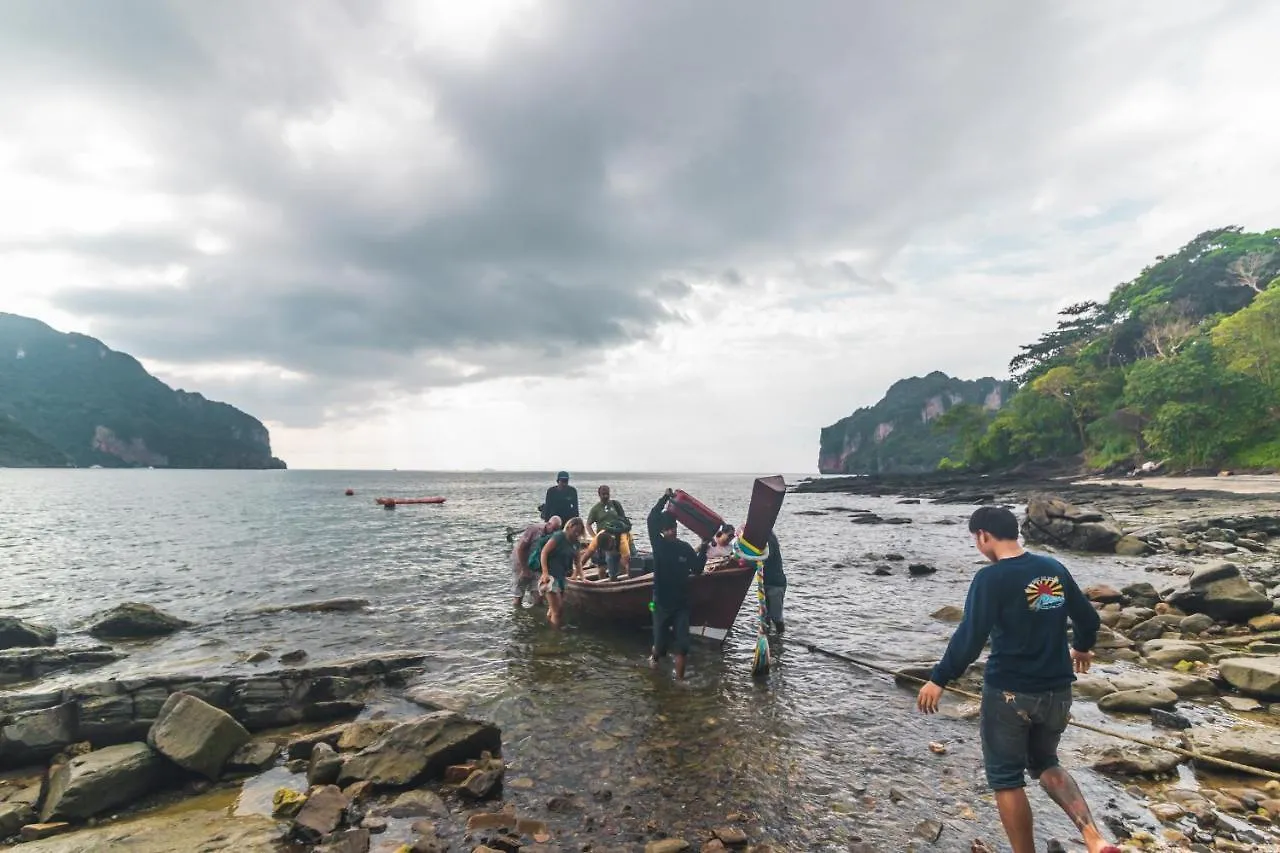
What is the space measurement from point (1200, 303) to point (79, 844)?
93.4 metres

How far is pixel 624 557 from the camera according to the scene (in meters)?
14.6

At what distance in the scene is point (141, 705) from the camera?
298 inches

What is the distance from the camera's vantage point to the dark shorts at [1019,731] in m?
4.32

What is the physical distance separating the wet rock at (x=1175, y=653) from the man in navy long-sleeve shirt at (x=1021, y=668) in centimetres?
765

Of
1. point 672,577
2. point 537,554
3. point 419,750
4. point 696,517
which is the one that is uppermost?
point 696,517

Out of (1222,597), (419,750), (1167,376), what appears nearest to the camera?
(419,750)

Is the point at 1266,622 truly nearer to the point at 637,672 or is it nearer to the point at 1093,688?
the point at 1093,688

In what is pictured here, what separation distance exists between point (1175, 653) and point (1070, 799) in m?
7.93

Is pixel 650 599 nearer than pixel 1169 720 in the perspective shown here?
No

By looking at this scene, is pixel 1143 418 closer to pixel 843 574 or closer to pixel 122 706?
pixel 843 574

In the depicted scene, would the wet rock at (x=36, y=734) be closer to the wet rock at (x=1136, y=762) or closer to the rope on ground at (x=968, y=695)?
the rope on ground at (x=968, y=695)

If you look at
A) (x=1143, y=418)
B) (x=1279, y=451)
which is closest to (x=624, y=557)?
(x=1279, y=451)

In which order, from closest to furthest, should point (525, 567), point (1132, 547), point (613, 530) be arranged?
point (613, 530)
point (525, 567)
point (1132, 547)

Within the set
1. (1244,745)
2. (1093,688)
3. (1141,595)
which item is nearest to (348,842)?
(1244,745)
